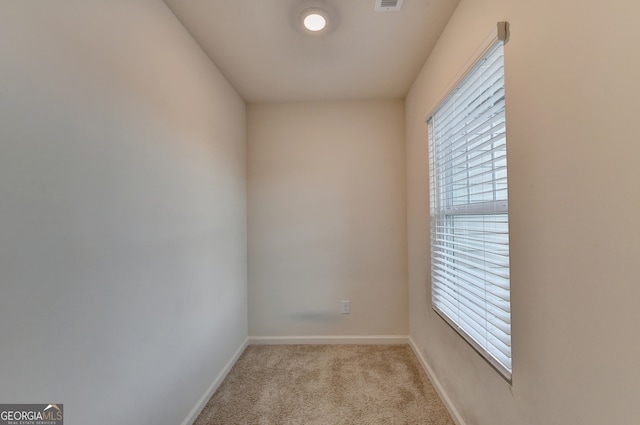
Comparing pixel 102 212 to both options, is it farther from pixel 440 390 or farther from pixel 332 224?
pixel 440 390

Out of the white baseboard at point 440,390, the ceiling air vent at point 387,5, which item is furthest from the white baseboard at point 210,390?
the ceiling air vent at point 387,5

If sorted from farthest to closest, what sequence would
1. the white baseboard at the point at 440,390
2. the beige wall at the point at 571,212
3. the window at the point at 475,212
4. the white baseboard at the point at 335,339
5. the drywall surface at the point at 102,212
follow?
1. the white baseboard at the point at 335,339
2. the white baseboard at the point at 440,390
3. the window at the point at 475,212
4. the drywall surface at the point at 102,212
5. the beige wall at the point at 571,212

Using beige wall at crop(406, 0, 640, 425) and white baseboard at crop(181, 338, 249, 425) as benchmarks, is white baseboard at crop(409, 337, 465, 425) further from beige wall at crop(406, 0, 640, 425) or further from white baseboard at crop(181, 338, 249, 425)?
white baseboard at crop(181, 338, 249, 425)

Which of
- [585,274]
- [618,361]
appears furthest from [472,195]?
[618,361]

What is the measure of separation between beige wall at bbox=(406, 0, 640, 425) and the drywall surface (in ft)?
5.31

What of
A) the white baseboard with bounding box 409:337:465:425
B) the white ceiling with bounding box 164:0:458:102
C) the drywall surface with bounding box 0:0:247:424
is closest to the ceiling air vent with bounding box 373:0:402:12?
the white ceiling with bounding box 164:0:458:102

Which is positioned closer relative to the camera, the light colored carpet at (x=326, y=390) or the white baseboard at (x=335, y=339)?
the light colored carpet at (x=326, y=390)

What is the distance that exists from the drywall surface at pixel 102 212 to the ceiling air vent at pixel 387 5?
1.17m

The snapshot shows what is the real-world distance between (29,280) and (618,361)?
1.65 meters

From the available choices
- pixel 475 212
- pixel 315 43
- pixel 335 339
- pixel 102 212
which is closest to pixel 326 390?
→ pixel 335 339

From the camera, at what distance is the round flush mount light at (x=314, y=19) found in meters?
1.48

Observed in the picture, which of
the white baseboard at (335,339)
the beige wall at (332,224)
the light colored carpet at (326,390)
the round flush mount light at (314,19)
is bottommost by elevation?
the light colored carpet at (326,390)

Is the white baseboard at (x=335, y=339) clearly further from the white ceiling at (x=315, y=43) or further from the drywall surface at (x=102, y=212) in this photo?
the white ceiling at (x=315, y=43)

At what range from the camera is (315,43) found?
5.80 ft
